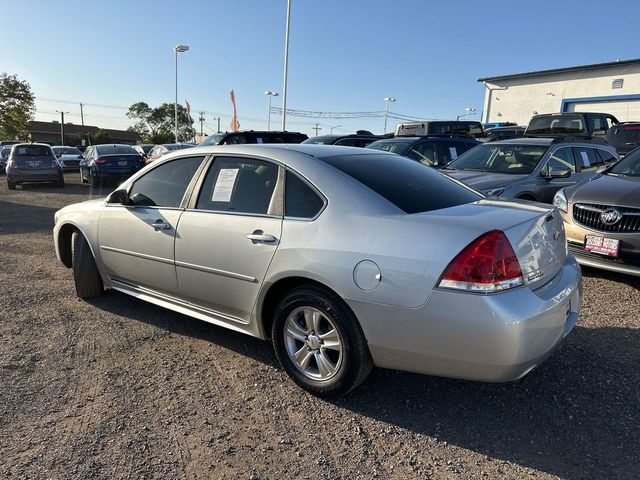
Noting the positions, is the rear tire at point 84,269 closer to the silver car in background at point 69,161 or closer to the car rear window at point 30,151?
the car rear window at point 30,151

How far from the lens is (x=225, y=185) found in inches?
135

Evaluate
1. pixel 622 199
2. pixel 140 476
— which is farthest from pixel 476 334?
pixel 622 199

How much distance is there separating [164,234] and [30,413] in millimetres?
1456

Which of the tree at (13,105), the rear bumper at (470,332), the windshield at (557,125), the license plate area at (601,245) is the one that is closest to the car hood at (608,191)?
the license plate area at (601,245)

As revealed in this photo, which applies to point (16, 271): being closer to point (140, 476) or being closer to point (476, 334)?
point (140, 476)

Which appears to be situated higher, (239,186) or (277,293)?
(239,186)

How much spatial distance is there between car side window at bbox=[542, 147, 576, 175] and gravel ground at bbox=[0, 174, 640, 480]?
139 inches

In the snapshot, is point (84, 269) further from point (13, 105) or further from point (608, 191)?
point (13, 105)

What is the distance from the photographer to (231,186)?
3385mm

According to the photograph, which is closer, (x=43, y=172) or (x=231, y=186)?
(x=231, y=186)

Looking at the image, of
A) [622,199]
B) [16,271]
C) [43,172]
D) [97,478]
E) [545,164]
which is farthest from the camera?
[43,172]

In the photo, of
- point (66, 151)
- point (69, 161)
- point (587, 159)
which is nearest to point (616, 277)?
point (587, 159)

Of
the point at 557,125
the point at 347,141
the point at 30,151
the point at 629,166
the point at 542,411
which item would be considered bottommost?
the point at 542,411

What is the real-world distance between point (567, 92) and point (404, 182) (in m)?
34.7
